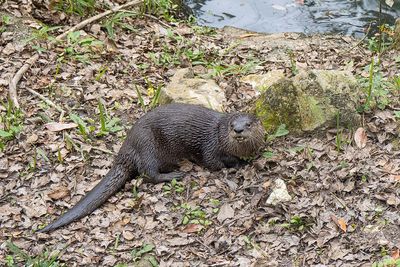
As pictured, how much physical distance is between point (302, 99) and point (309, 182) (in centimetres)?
70

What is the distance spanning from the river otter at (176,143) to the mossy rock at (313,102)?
0.33 meters

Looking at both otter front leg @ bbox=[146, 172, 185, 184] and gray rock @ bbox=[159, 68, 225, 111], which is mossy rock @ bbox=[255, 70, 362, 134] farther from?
otter front leg @ bbox=[146, 172, 185, 184]

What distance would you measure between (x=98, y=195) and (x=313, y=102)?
168 centimetres

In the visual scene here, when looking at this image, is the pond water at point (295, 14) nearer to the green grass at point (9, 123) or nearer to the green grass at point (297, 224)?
the green grass at point (9, 123)

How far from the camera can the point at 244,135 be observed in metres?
4.05

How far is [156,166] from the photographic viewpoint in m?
4.27

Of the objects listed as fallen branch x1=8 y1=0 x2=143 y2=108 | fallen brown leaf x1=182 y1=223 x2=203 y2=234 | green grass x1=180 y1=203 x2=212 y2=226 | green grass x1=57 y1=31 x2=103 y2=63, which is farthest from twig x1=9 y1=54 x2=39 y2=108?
fallen brown leaf x1=182 y1=223 x2=203 y2=234

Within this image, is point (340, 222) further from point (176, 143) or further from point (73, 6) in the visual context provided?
point (73, 6)

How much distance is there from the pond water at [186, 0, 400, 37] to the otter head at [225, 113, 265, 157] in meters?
3.27

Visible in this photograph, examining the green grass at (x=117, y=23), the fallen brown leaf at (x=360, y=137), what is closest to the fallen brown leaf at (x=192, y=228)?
the fallen brown leaf at (x=360, y=137)

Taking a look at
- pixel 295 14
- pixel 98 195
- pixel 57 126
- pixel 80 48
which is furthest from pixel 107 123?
pixel 295 14

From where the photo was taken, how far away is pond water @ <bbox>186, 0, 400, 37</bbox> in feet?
23.4

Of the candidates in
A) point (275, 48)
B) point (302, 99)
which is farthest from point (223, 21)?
point (302, 99)

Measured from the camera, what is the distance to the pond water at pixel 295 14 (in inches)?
281
